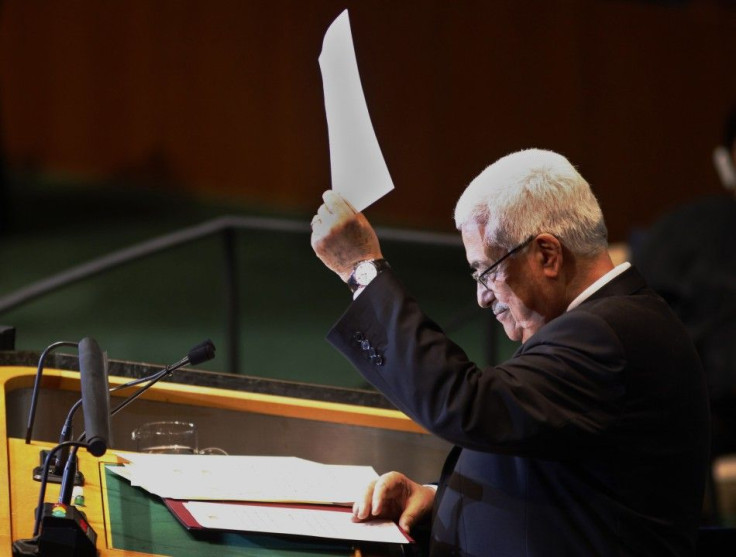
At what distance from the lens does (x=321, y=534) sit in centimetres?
167

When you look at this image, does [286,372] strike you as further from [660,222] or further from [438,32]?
[438,32]

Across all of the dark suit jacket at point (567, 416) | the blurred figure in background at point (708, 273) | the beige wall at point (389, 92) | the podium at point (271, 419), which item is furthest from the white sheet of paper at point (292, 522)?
the beige wall at point (389, 92)

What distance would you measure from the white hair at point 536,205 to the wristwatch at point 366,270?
154 mm

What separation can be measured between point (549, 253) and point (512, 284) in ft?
0.25

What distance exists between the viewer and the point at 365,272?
1.76 m

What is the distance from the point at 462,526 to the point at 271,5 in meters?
5.75

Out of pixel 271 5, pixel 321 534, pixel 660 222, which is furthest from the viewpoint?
pixel 271 5

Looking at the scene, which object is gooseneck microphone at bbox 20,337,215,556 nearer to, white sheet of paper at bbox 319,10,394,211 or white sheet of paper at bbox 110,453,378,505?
white sheet of paper at bbox 110,453,378,505

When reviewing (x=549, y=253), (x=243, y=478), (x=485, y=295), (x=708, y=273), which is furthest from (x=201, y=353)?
(x=708, y=273)

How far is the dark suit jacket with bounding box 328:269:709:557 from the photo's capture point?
5.34 ft

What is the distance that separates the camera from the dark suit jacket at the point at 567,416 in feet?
5.34

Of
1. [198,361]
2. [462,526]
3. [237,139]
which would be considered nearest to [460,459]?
[462,526]

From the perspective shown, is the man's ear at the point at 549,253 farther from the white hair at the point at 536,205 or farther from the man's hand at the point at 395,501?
the man's hand at the point at 395,501

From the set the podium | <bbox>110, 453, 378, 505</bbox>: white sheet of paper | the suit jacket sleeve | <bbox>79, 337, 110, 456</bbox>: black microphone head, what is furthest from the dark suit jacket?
the podium
